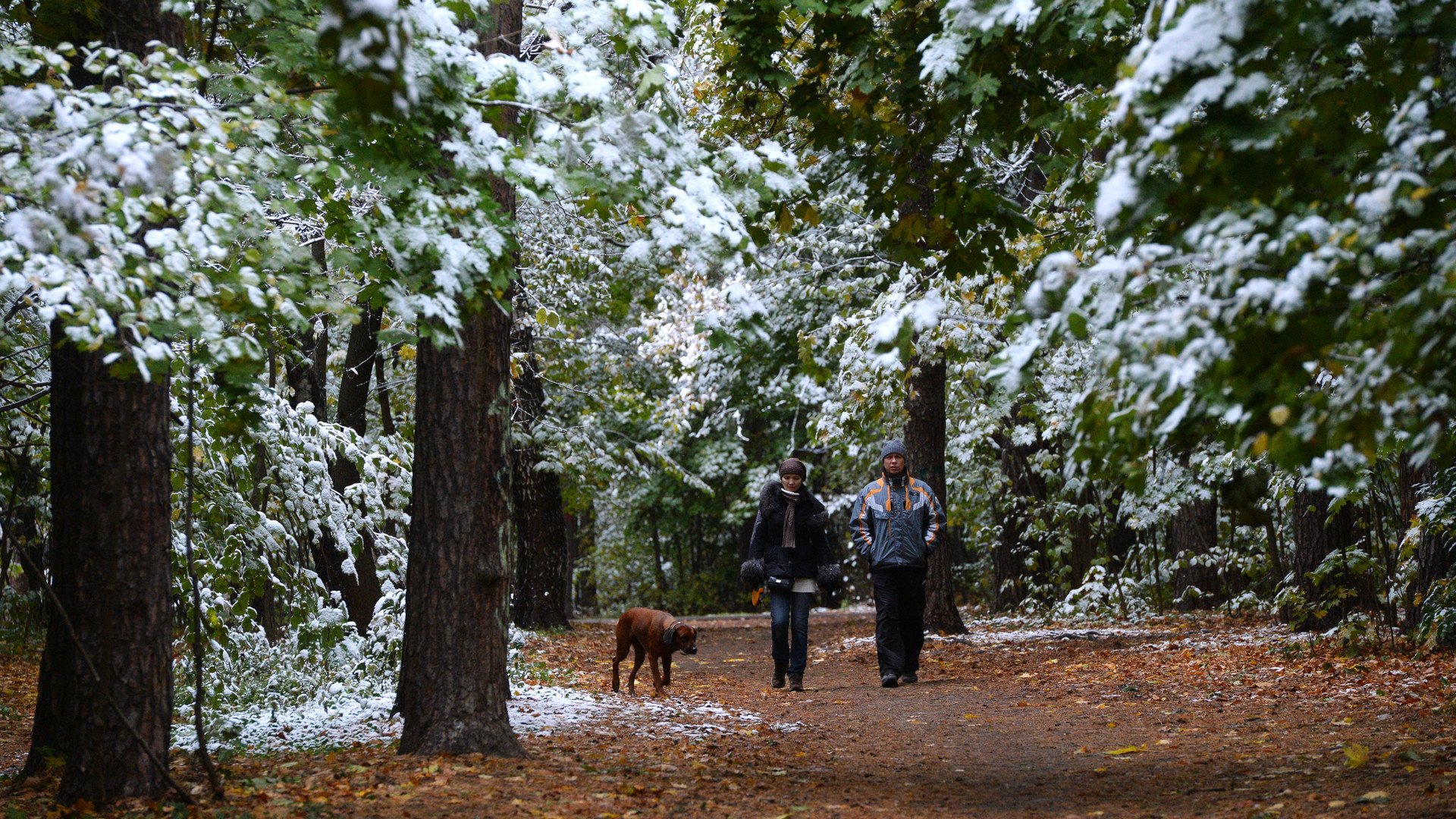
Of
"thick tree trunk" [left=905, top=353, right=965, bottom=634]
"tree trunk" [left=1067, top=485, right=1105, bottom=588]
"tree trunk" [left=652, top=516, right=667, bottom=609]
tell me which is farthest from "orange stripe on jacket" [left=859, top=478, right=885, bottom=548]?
"tree trunk" [left=652, top=516, right=667, bottom=609]

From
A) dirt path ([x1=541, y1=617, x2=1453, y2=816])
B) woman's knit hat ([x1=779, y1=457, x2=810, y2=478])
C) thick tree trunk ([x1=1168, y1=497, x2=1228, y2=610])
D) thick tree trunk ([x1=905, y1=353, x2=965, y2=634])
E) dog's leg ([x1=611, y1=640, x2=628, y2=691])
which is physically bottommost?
dirt path ([x1=541, y1=617, x2=1453, y2=816])

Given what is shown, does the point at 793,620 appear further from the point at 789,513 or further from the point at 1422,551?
the point at 1422,551

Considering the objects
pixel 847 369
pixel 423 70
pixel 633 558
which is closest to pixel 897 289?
pixel 847 369

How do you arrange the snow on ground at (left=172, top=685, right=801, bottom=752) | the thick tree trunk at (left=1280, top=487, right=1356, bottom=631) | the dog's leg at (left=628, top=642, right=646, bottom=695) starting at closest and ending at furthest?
the snow on ground at (left=172, top=685, right=801, bottom=752) < the dog's leg at (left=628, top=642, right=646, bottom=695) < the thick tree trunk at (left=1280, top=487, right=1356, bottom=631)

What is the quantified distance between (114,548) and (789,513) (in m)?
5.76

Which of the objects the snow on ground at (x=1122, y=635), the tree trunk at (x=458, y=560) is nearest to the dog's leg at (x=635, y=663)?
the tree trunk at (x=458, y=560)

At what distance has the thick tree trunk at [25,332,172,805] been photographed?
17.8 ft

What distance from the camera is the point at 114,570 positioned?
214 inches

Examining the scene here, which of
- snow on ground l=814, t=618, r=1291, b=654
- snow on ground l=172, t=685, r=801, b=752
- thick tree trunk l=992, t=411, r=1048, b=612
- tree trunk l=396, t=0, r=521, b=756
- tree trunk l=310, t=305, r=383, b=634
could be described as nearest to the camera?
tree trunk l=396, t=0, r=521, b=756

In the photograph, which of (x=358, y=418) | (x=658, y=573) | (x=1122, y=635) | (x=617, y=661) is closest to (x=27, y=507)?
(x=617, y=661)

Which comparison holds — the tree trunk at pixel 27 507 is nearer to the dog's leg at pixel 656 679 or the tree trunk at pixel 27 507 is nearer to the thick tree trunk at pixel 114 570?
the thick tree trunk at pixel 114 570

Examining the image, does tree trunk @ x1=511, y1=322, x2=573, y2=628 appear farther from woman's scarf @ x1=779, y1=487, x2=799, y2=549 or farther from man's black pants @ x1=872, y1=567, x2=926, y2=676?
man's black pants @ x1=872, y1=567, x2=926, y2=676

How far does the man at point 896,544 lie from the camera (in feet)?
33.1

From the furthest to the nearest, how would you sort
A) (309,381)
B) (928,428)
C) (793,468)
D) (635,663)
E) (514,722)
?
(928,428)
(309,381)
(793,468)
(635,663)
(514,722)
